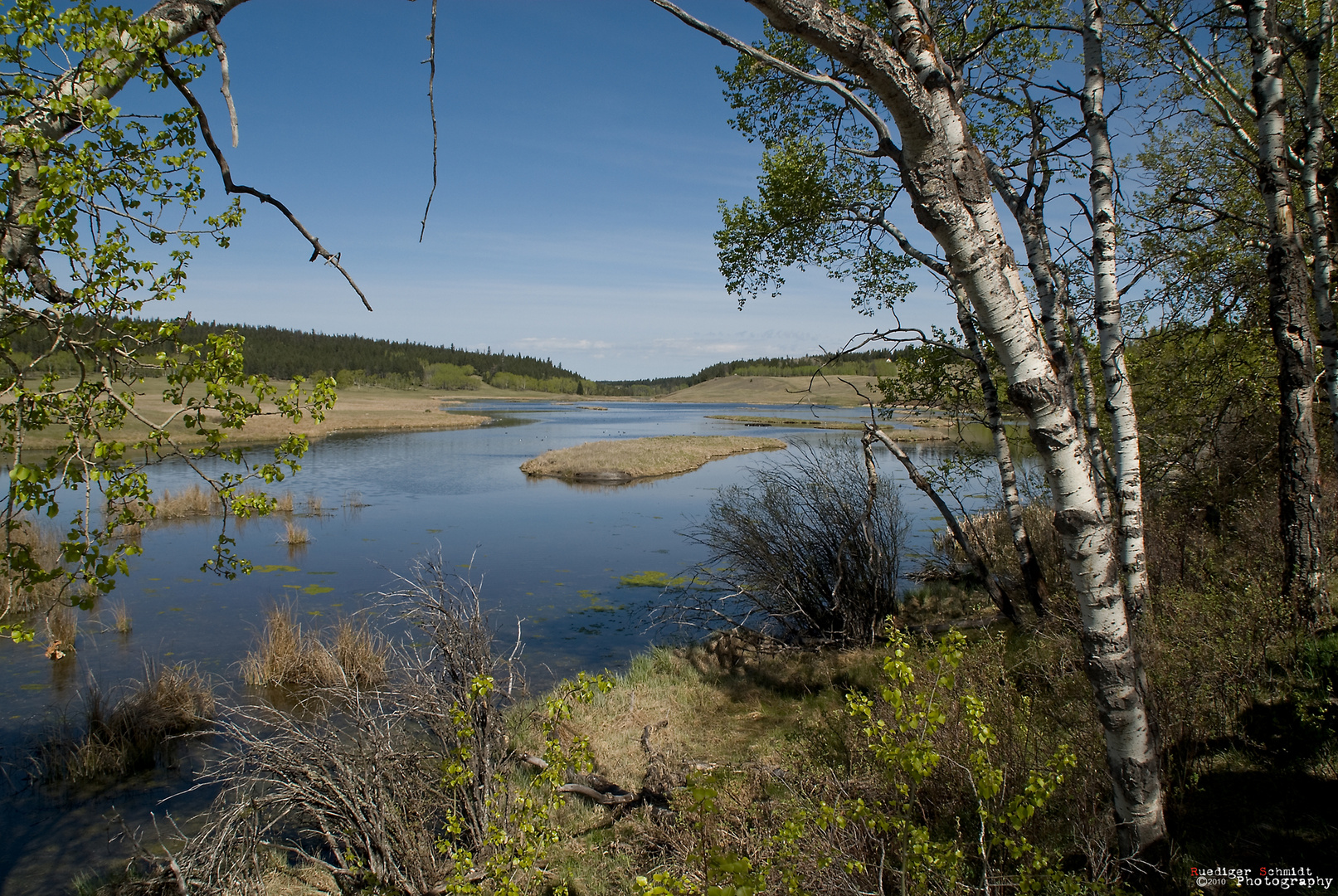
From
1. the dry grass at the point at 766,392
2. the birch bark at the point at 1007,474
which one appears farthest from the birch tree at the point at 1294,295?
the dry grass at the point at 766,392

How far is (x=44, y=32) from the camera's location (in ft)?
10.1

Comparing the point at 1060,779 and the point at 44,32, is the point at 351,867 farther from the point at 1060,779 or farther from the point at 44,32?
the point at 44,32

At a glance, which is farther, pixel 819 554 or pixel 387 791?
pixel 819 554

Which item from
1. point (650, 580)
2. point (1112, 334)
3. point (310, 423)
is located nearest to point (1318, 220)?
point (1112, 334)

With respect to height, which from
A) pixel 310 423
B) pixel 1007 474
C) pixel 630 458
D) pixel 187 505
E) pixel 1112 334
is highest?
pixel 1112 334

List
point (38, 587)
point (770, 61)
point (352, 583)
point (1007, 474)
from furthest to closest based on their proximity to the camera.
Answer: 1. point (352, 583)
2. point (38, 587)
3. point (1007, 474)
4. point (770, 61)

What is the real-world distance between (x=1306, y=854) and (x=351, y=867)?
234 inches

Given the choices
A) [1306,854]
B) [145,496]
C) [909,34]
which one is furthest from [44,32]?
[1306,854]

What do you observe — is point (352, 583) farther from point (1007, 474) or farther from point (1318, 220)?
point (1318, 220)

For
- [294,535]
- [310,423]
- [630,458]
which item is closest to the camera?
[294,535]

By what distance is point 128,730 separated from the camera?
28.0 ft

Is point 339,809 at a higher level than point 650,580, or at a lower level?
higher

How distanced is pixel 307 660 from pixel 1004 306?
35.9 feet

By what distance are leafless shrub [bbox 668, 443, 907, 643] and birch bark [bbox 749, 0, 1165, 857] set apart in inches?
261
